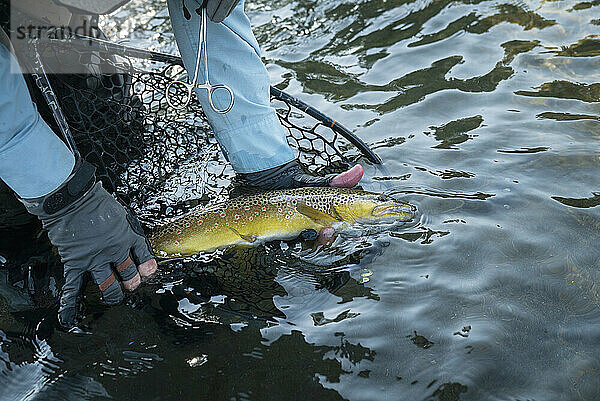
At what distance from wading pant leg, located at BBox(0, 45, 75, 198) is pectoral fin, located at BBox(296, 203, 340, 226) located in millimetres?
1303

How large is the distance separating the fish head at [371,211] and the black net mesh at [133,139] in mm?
666

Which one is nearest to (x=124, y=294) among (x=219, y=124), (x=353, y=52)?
(x=219, y=124)

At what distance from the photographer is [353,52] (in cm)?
602

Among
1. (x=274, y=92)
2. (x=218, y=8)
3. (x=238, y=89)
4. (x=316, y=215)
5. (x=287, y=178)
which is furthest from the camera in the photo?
(x=274, y=92)

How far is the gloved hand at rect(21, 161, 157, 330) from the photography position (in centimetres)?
304

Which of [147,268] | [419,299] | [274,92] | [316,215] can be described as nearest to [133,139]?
[274,92]

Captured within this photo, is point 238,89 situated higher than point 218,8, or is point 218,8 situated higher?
point 218,8

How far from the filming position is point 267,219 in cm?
343

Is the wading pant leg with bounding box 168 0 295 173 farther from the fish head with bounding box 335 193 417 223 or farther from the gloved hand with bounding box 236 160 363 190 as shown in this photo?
the fish head with bounding box 335 193 417 223

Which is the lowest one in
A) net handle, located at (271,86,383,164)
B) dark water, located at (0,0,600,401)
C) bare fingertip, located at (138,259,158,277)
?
dark water, located at (0,0,600,401)

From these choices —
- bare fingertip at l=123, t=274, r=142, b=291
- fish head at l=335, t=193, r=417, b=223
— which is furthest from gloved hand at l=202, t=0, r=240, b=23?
bare fingertip at l=123, t=274, r=142, b=291

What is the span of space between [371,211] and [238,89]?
1.15m

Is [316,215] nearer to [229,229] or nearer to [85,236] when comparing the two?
[229,229]

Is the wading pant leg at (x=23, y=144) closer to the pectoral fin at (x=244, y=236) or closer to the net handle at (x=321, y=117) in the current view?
the pectoral fin at (x=244, y=236)
